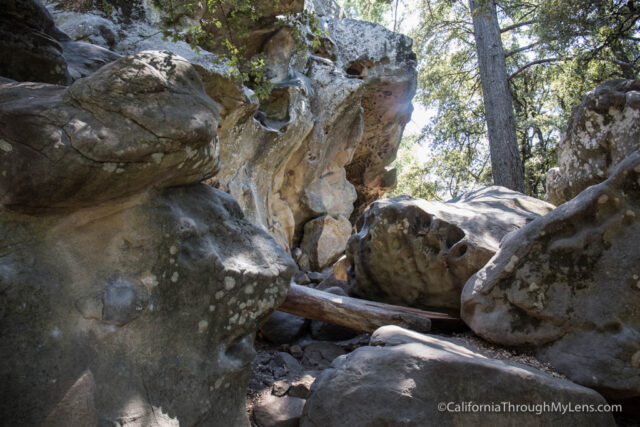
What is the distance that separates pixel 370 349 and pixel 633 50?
8308 mm

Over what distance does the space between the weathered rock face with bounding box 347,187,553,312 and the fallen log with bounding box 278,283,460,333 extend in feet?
0.89

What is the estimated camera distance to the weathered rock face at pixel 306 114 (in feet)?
22.1

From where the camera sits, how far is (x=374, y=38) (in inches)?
409

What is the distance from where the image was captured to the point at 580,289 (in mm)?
2730

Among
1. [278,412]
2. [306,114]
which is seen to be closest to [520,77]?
[306,114]

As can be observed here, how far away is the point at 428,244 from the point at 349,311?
998mm

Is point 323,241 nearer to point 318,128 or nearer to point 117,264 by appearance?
point 318,128

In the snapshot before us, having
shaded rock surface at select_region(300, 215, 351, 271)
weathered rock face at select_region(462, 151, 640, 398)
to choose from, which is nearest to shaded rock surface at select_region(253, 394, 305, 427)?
weathered rock face at select_region(462, 151, 640, 398)

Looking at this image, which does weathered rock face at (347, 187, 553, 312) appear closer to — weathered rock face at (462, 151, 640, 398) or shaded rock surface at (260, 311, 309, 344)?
weathered rock face at (462, 151, 640, 398)

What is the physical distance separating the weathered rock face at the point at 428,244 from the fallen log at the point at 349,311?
272mm

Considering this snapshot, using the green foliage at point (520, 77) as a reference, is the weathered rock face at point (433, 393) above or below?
below

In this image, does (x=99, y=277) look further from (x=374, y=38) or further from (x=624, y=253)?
(x=374, y=38)

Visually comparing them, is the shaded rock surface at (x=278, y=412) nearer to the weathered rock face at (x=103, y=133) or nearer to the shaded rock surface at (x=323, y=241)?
the weathered rock face at (x=103, y=133)

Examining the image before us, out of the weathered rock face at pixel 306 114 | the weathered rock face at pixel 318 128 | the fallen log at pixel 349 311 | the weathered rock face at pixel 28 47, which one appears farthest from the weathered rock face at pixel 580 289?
the weathered rock face at pixel 318 128
